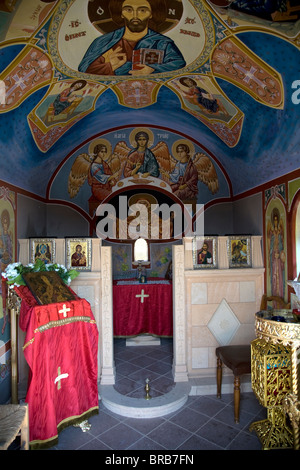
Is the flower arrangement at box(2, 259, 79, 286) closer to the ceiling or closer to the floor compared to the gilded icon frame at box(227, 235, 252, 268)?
closer to the floor

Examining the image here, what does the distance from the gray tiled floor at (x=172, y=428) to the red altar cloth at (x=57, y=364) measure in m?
0.30

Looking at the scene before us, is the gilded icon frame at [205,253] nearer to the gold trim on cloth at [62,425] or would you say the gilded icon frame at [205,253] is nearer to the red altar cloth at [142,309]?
the red altar cloth at [142,309]

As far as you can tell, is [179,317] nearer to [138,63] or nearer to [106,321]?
[106,321]

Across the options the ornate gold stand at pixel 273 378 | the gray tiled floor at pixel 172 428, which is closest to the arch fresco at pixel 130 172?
the gray tiled floor at pixel 172 428

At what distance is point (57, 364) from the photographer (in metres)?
4.04

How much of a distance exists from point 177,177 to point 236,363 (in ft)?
19.6

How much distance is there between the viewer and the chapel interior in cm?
385

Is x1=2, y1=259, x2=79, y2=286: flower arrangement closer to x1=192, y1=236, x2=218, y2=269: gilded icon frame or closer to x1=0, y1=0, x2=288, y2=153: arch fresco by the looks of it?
x1=192, y1=236, x2=218, y2=269: gilded icon frame

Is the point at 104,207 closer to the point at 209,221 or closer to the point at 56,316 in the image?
the point at 209,221

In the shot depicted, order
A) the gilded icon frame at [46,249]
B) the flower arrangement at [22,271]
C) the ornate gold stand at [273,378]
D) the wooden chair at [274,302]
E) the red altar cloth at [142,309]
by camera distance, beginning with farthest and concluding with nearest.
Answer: the red altar cloth at [142,309] < the gilded icon frame at [46,249] < the wooden chair at [274,302] < the flower arrangement at [22,271] < the ornate gold stand at [273,378]

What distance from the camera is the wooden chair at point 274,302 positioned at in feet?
16.9

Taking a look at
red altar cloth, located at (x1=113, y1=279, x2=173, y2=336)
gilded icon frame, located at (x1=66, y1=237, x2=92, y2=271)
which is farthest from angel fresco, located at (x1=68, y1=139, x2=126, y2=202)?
gilded icon frame, located at (x1=66, y1=237, x2=92, y2=271)

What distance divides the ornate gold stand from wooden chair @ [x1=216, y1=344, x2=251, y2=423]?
32 centimetres

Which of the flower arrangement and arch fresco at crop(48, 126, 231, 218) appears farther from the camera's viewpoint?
arch fresco at crop(48, 126, 231, 218)
